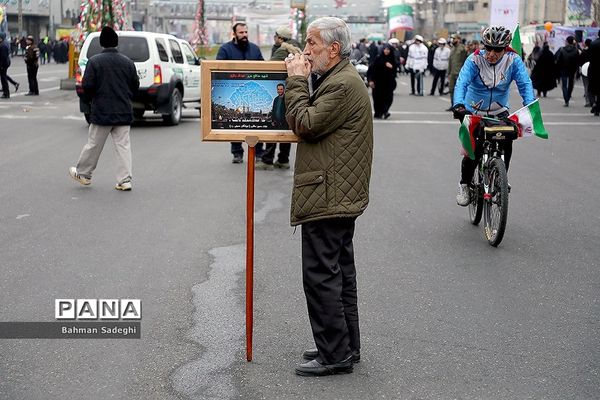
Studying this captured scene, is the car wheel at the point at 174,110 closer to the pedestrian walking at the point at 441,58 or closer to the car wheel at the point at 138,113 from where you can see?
the car wheel at the point at 138,113

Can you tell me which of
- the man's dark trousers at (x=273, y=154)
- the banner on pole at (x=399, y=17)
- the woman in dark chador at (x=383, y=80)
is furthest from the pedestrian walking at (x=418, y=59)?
the banner on pole at (x=399, y=17)

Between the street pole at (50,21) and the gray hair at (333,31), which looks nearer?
the gray hair at (333,31)

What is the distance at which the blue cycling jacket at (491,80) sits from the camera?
27.8 ft

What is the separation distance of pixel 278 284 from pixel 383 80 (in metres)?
15.5

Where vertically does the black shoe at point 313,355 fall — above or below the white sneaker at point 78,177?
above

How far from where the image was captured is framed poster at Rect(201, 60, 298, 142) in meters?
4.94

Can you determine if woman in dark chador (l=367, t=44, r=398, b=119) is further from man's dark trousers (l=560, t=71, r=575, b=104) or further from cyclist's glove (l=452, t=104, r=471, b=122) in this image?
cyclist's glove (l=452, t=104, r=471, b=122)

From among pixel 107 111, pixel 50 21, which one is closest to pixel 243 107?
pixel 107 111

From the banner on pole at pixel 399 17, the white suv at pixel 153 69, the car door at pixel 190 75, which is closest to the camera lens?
the white suv at pixel 153 69

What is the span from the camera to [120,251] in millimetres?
7793

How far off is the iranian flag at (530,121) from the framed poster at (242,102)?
3.81 meters

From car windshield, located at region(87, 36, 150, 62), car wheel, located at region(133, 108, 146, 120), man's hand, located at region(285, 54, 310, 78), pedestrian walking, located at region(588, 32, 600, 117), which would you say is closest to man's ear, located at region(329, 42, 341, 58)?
man's hand, located at region(285, 54, 310, 78)

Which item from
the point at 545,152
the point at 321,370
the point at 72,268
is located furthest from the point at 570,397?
the point at 545,152

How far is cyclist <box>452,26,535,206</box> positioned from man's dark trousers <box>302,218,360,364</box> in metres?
3.68
